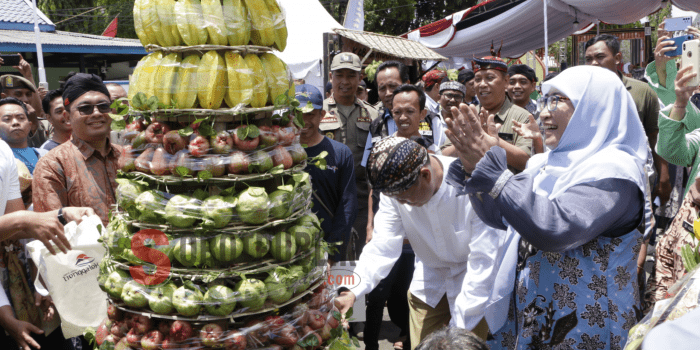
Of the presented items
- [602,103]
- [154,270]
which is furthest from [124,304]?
[602,103]

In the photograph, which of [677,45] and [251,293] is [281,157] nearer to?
[251,293]

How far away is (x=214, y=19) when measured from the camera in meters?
2.12

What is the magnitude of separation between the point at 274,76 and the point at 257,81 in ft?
0.38

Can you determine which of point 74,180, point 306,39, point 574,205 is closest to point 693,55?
point 574,205

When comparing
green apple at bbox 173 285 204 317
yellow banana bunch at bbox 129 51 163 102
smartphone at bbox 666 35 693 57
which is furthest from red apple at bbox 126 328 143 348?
smartphone at bbox 666 35 693 57

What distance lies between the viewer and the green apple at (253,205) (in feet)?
6.84

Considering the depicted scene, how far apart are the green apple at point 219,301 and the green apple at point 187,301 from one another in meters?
0.03

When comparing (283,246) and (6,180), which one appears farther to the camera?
(6,180)

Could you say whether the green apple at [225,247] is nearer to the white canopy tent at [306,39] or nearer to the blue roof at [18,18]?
the white canopy tent at [306,39]

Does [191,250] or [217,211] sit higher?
[217,211]

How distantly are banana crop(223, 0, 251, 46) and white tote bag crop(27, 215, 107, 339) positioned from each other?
115 cm

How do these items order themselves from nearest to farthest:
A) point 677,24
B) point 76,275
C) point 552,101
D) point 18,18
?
1. point 552,101
2. point 76,275
3. point 677,24
4. point 18,18

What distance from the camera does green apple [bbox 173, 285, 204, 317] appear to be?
2055 mm

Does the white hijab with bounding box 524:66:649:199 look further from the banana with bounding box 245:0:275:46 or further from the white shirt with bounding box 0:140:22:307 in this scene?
the white shirt with bounding box 0:140:22:307
